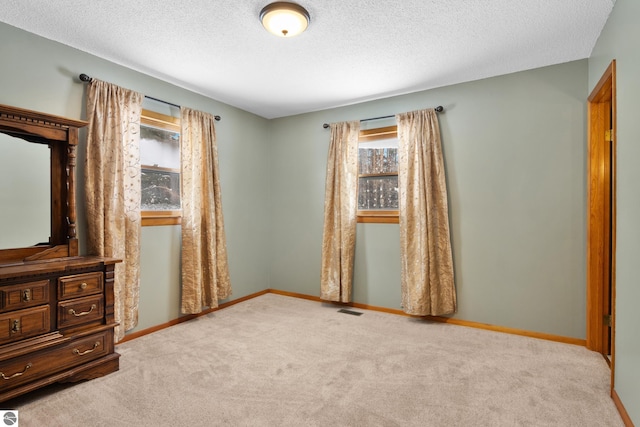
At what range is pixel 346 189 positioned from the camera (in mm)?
4082

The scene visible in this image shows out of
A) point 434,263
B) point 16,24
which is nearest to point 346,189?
point 434,263

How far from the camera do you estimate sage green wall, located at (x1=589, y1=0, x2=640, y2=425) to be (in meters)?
1.74

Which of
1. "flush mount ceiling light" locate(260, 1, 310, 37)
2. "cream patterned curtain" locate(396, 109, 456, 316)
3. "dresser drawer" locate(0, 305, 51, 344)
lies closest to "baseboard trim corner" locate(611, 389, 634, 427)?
"cream patterned curtain" locate(396, 109, 456, 316)

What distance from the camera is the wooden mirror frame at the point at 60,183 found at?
242 centimetres

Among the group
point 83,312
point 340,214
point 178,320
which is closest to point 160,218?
point 178,320

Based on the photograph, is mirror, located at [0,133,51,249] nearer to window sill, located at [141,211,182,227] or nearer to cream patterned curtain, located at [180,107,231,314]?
window sill, located at [141,211,182,227]

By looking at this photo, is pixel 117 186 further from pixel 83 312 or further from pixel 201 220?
pixel 83 312

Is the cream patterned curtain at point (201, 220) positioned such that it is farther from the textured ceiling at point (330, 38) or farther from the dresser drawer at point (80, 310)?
the dresser drawer at point (80, 310)

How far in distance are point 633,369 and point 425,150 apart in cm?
240

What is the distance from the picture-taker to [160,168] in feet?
11.4

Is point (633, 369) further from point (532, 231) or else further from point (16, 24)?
point (16, 24)

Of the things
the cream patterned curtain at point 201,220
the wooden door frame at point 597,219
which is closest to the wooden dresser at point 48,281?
the cream patterned curtain at point 201,220

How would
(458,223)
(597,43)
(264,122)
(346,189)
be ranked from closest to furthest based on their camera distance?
(597,43)
(458,223)
(346,189)
(264,122)

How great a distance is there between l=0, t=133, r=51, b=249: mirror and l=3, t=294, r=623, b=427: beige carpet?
1.12 metres
